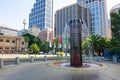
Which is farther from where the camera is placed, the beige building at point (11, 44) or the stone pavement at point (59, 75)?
the beige building at point (11, 44)

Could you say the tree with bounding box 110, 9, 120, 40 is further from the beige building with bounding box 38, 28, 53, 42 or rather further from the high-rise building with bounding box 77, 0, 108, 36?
the beige building with bounding box 38, 28, 53, 42

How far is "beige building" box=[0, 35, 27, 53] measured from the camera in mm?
81250

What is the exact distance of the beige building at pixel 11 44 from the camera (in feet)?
267

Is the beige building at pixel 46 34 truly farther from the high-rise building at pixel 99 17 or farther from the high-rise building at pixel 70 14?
the high-rise building at pixel 99 17

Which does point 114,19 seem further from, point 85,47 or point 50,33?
point 50,33

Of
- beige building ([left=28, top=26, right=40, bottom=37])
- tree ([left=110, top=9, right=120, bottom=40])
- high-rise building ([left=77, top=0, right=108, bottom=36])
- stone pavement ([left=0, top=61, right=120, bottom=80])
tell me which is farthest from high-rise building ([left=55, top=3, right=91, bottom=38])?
stone pavement ([left=0, top=61, right=120, bottom=80])

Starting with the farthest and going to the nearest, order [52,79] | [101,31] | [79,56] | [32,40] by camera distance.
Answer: [101,31] < [32,40] < [79,56] < [52,79]

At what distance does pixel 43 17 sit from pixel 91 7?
7086 cm

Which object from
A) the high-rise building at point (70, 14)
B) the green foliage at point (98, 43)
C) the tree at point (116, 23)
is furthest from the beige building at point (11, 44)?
the tree at point (116, 23)

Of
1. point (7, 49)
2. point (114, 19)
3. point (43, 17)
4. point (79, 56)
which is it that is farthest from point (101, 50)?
point (43, 17)

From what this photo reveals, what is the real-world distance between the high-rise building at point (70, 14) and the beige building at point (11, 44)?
66.8 meters

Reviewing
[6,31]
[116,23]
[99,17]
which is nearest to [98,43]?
[116,23]

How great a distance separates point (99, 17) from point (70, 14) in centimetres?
3390

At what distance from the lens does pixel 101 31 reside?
491 feet
